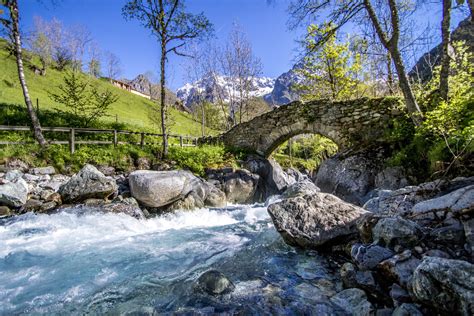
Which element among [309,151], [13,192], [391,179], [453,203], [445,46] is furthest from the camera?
[309,151]

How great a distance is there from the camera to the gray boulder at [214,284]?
309cm

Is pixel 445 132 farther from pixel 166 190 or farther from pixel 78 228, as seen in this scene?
pixel 78 228

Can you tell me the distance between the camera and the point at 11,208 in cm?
676

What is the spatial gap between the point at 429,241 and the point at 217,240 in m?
4.01

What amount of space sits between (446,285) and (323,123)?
10.5 meters

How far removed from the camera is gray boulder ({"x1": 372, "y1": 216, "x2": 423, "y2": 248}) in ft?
9.39

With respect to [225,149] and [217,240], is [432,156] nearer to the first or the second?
[217,240]

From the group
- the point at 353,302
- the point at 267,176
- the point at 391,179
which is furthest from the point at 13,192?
the point at 391,179

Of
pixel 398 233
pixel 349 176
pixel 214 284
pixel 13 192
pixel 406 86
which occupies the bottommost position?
pixel 214 284

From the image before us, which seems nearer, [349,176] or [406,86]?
[406,86]

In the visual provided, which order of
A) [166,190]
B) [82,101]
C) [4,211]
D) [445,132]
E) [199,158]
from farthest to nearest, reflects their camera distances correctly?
[82,101]
[199,158]
[166,190]
[4,211]
[445,132]

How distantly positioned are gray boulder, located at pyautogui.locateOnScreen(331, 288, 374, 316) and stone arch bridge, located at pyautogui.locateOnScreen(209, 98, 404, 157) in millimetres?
8176

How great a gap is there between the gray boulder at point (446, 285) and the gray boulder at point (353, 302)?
49 centimetres

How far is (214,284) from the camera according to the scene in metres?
3.14
